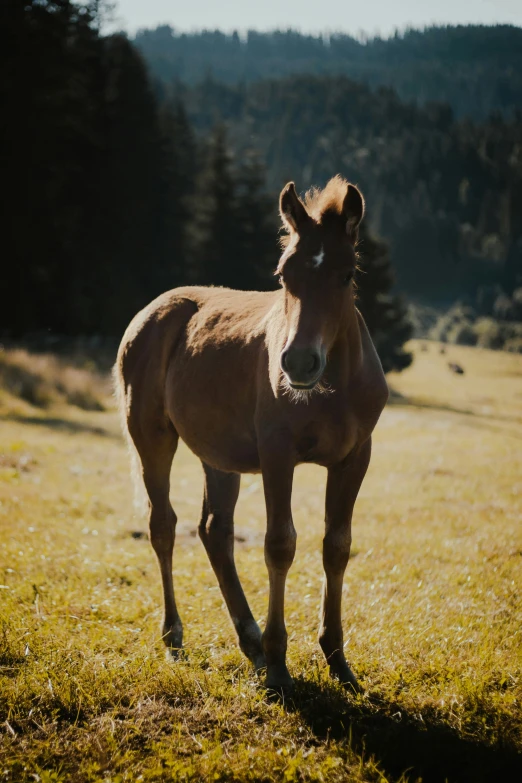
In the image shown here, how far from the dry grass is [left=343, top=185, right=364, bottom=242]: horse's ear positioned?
13.7 meters

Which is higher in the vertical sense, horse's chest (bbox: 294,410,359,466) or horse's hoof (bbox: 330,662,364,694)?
horse's chest (bbox: 294,410,359,466)

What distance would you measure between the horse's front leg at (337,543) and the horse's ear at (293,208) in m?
1.45

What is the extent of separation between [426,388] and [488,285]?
91.1 meters

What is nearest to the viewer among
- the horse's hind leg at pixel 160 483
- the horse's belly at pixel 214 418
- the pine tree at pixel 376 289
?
the horse's belly at pixel 214 418

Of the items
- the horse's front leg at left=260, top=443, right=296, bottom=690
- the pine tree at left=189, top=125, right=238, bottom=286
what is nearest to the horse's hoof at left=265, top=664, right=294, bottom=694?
the horse's front leg at left=260, top=443, right=296, bottom=690

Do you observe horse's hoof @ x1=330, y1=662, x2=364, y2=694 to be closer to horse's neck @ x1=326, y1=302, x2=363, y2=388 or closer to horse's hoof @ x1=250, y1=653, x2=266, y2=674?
horse's hoof @ x1=250, y1=653, x2=266, y2=674

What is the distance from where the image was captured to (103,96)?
110 ft

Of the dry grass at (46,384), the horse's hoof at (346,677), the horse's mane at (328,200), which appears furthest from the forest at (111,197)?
the horse's hoof at (346,677)

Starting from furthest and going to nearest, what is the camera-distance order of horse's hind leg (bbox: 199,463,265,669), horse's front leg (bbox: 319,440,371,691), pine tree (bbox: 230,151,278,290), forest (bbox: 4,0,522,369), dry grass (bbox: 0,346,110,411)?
pine tree (bbox: 230,151,278,290)
forest (bbox: 4,0,522,369)
dry grass (bbox: 0,346,110,411)
horse's hind leg (bbox: 199,463,265,669)
horse's front leg (bbox: 319,440,371,691)

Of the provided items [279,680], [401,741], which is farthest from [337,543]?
[401,741]

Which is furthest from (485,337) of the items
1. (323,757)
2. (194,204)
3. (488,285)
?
(323,757)

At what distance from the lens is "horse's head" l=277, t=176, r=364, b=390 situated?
3287 millimetres

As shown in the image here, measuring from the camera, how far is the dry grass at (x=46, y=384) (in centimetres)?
1633

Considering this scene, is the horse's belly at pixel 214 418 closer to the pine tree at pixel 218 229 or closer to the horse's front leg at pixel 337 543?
the horse's front leg at pixel 337 543
